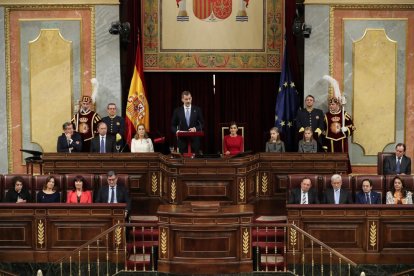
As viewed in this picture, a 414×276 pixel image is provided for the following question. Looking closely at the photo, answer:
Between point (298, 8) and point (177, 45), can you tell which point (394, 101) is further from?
point (177, 45)

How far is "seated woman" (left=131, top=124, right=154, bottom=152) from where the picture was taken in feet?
40.3

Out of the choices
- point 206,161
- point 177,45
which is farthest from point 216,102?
point 206,161

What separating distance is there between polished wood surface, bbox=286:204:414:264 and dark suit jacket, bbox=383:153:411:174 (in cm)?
174

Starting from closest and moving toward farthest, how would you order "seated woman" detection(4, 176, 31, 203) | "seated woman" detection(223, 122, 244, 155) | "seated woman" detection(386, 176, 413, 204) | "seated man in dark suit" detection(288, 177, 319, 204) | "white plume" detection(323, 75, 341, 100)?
"seated man in dark suit" detection(288, 177, 319, 204)
"seated woman" detection(386, 176, 413, 204)
"seated woman" detection(4, 176, 31, 203)
"seated woman" detection(223, 122, 244, 155)
"white plume" detection(323, 75, 341, 100)

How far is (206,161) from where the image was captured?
11.3m

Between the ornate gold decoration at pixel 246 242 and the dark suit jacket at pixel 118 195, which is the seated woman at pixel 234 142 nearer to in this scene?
the dark suit jacket at pixel 118 195

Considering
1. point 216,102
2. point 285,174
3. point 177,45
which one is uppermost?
point 177,45

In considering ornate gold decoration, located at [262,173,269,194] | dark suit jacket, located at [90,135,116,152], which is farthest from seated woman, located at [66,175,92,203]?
ornate gold decoration, located at [262,173,269,194]

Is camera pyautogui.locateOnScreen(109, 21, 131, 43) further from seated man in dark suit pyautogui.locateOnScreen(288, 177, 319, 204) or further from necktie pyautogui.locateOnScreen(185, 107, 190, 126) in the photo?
seated man in dark suit pyautogui.locateOnScreen(288, 177, 319, 204)

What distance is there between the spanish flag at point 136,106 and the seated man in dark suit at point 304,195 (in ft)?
11.7

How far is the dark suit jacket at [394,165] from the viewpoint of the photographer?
11930mm

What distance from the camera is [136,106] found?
1370cm

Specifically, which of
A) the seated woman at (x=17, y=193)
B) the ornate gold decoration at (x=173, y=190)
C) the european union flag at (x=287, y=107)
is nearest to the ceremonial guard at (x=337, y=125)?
the european union flag at (x=287, y=107)

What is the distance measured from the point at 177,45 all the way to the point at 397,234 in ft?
17.7
